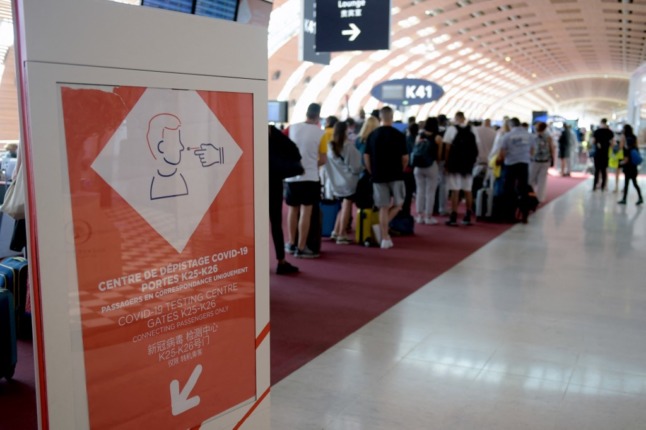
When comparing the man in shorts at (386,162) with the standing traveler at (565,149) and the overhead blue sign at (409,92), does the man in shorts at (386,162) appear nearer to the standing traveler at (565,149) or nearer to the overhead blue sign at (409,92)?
the overhead blue sign at (409,92)

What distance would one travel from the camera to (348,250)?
817 centimetres

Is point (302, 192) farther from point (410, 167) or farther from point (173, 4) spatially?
point (173, 4)

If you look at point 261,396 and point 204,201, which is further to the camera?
point 261,396

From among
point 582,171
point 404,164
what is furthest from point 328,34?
point 582,171

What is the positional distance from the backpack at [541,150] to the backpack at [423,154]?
4.07 metres

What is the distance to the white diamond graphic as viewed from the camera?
1.91 metres

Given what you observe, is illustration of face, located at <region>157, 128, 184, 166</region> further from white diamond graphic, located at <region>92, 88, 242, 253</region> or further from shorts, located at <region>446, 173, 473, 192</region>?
shorts, located at <region>446, 173, 473, 192</region>

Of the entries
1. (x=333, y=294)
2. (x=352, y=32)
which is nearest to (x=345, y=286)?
(x=333, y=294)

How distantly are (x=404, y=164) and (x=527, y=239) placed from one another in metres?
2.63

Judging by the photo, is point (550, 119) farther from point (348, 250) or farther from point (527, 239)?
point (348, 250)

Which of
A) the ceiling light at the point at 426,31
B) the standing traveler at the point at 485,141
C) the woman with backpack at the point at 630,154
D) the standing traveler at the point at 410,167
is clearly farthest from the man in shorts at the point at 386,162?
the ceiling light at the point at 426,31

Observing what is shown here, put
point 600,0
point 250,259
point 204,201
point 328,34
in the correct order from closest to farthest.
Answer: point 204,201 → point 250,259 → point 328,34 → point 600,0

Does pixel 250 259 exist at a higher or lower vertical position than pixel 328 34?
lower

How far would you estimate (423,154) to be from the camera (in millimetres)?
9711
